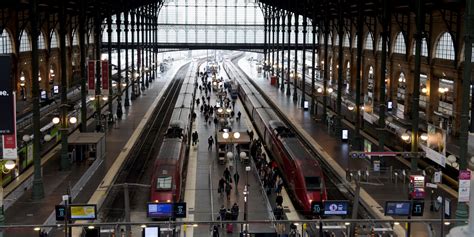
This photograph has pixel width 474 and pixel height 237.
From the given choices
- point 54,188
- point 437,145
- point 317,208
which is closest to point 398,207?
point 317,208

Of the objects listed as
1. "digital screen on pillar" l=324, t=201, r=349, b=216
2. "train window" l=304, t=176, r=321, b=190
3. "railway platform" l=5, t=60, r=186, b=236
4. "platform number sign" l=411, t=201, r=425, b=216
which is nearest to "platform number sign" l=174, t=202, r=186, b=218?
"railway platform" l=5, t=60, r=186, b=236

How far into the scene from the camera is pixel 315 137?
47.9 m

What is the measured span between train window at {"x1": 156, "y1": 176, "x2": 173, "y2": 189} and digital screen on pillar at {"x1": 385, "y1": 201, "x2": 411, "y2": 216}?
9885mm

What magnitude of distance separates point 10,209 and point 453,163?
19.1 meters

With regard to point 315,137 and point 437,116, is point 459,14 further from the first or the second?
point 315,137

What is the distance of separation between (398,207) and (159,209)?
835 centimetres

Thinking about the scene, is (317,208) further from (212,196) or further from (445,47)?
(445,47)

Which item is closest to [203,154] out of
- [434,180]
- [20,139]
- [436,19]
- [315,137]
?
[315,137]

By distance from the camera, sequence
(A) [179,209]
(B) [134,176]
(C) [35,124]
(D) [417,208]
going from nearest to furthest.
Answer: (D) [417,208] → (A) [179,209] → (C) [35,124] → (B) [134,176]

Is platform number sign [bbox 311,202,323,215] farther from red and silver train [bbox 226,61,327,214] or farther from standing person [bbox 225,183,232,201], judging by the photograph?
standing person [bbox 225,183,232,201]

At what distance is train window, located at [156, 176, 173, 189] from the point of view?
28.1m

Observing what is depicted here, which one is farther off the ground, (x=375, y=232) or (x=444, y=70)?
(x=444, y=70)

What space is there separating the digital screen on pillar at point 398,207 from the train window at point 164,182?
389 inches

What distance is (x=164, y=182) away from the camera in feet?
93.0
